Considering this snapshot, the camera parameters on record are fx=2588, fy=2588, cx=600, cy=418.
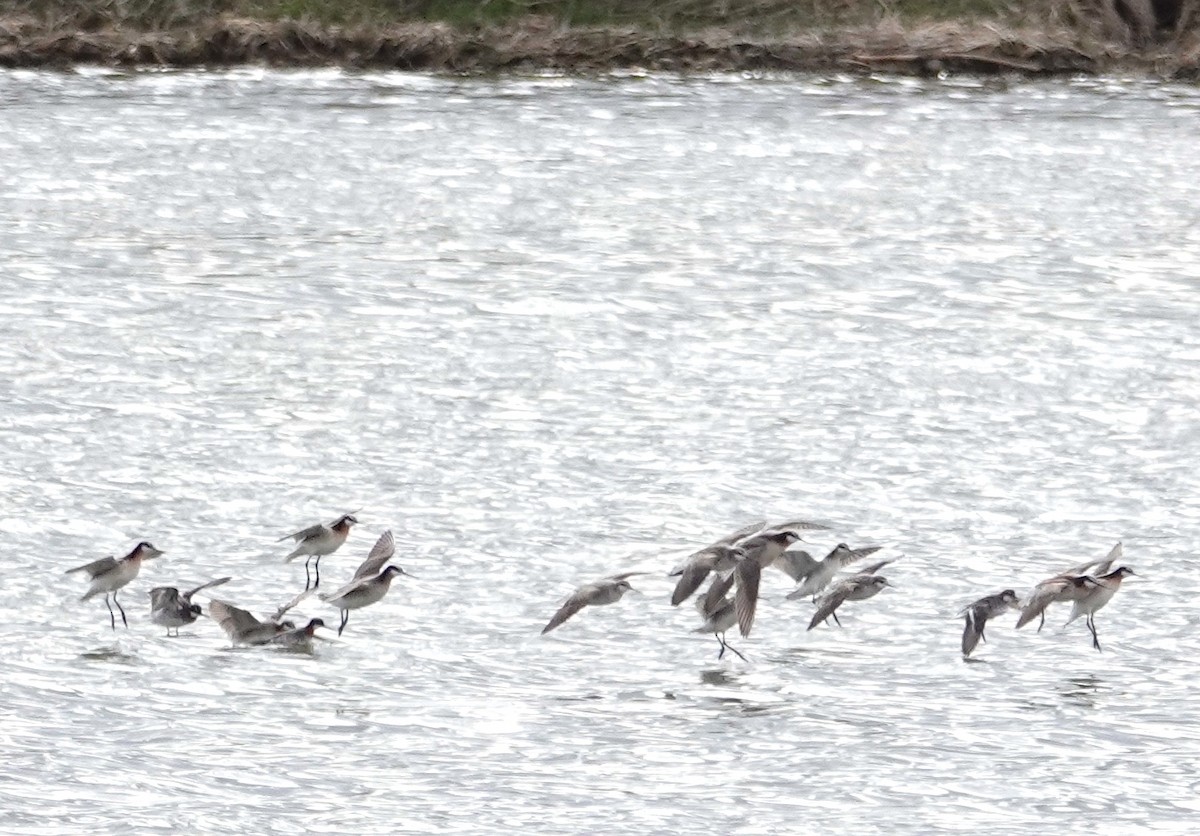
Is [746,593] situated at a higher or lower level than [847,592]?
higher

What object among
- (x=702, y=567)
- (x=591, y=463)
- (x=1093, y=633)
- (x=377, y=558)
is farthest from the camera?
(x=591, y=463)

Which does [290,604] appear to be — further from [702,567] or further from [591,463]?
[591,463]

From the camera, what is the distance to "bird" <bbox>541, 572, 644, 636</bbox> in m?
7.78

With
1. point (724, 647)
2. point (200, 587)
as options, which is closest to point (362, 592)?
point (200, 587)

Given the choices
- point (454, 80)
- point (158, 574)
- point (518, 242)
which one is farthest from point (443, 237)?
point (454, 80)

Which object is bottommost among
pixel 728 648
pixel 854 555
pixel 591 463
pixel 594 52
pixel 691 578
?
pixel 594 52

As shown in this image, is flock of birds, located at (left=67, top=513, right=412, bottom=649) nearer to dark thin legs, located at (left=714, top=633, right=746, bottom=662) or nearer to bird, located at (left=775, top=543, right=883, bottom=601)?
dark thin legs, located at (left=714, top=633, right=746, bottom=662)

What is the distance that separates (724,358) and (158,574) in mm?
4788

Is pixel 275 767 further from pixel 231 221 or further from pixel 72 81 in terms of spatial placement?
pixel 72 81

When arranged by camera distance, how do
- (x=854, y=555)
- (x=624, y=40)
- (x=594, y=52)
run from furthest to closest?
(x=624, y=40) → (x=594, y=52) → (x=854, y=555)

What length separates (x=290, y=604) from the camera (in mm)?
7977

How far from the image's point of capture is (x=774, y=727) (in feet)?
23.2

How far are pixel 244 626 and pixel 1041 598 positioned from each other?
240 cm

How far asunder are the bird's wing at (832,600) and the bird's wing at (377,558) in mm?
1364
